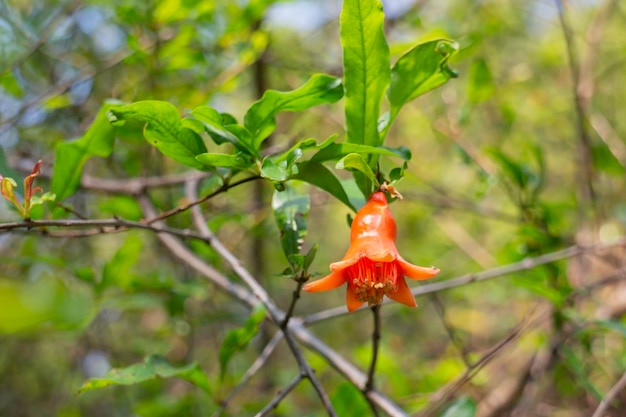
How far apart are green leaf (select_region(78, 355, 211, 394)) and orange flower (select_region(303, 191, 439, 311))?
0.42 meters

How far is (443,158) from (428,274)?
15.0 feet

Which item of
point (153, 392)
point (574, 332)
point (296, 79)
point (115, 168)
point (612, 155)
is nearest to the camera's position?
point (574, 332)

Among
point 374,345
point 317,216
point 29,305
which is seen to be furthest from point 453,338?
point 317,216

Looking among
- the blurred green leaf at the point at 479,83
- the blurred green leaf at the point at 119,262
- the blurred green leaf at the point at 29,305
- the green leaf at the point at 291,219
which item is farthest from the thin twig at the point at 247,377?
the blurred green leaf at the point at 479,83

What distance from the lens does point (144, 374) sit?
1195mm

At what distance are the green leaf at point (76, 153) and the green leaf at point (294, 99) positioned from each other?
383 mm

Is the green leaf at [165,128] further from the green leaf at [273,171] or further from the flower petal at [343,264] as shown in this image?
the flower petal at [343,264]

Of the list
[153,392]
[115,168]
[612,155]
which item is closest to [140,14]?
[115,168]

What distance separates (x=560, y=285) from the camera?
2.01 m

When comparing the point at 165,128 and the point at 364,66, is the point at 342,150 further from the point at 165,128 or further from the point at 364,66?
the point at 165,128

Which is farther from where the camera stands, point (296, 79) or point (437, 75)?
point (296, 79)

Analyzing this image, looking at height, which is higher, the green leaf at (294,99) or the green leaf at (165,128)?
the green leaf at (294,99)

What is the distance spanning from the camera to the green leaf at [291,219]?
1.15m

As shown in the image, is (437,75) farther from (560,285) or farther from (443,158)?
(443,158)
